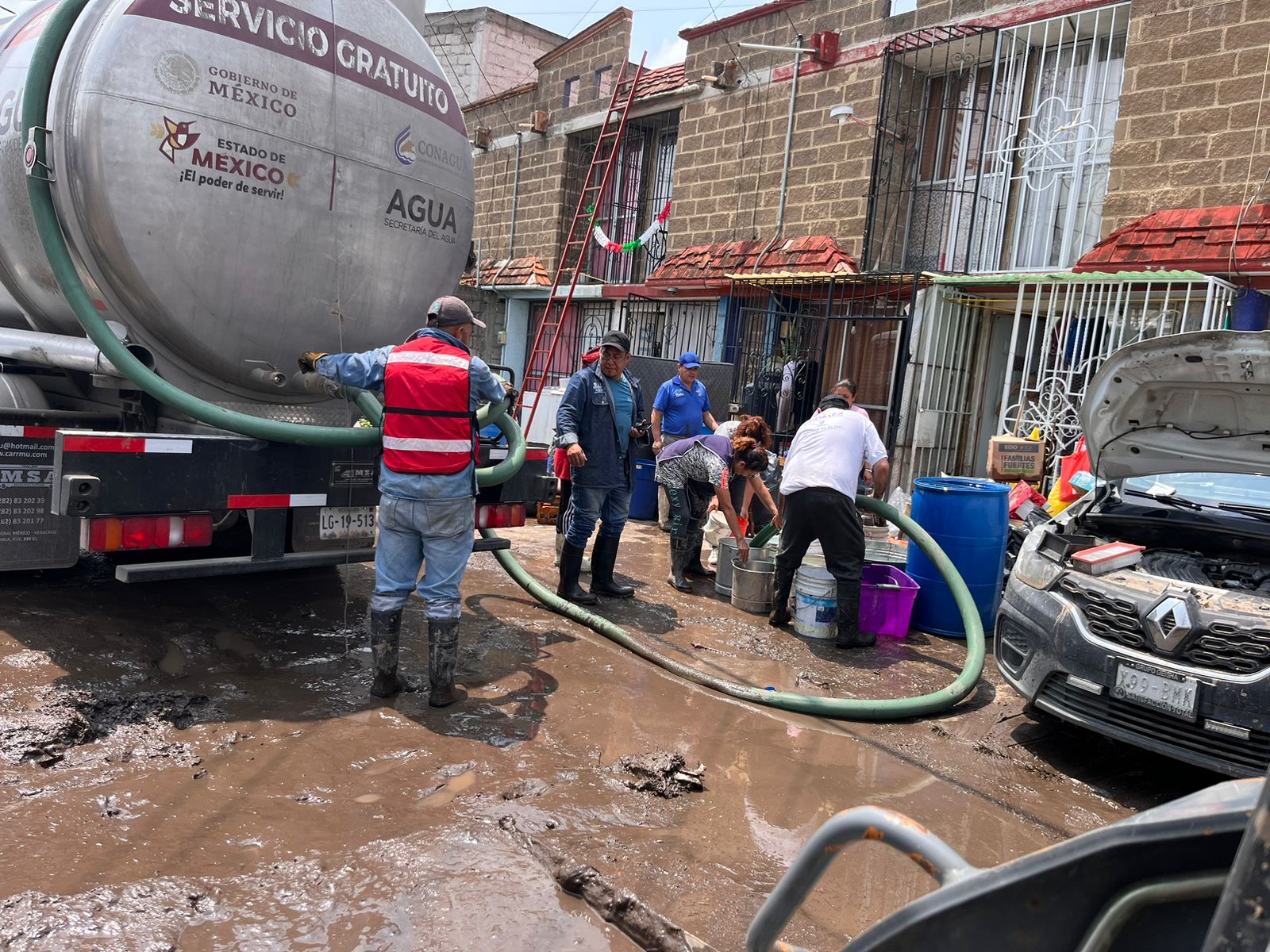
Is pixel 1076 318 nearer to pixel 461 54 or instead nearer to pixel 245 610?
pixel 245 610

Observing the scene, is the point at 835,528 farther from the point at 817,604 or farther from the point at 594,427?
the point at 594,427

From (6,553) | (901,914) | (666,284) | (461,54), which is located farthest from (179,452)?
(461,54)

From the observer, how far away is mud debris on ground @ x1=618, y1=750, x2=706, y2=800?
3.55 meters

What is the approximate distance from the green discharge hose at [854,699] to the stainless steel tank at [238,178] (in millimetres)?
1642

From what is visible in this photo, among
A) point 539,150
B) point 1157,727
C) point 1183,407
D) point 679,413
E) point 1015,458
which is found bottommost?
point 1157,727

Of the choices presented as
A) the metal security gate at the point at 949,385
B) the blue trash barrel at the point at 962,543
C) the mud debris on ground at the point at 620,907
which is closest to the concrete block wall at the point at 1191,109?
the metal security gate at the point at 949,385

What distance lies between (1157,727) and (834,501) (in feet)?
7.48

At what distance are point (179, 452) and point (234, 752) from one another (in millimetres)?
1344

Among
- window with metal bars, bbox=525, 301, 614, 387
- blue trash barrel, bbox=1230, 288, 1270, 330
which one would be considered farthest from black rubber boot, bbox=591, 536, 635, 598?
window with metal bars, bbox=525, 301, 614, 387

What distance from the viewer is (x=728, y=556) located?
22.6ft

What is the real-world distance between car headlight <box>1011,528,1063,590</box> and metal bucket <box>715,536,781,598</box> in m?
2.26

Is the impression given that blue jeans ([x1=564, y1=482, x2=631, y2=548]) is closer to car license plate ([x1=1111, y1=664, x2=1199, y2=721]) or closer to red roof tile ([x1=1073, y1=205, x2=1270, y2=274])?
car license plate ([x1=1111, y1=664, x2=1199, y2=721])

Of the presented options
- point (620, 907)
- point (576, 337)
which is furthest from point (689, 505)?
point (576, 337)

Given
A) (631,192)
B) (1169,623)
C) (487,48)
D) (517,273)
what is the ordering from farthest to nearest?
(487,48)
(517,273)
(631,192)
(1169,623)
